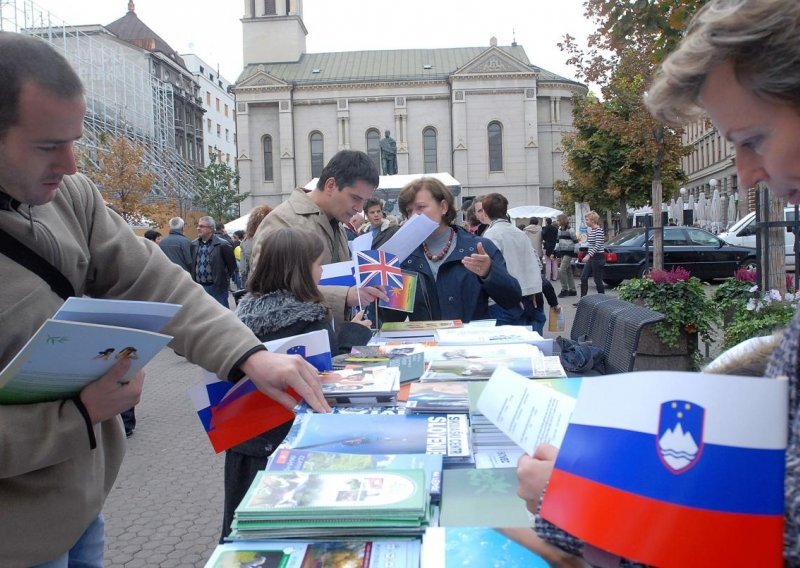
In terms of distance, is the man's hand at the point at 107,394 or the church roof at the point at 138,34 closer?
the man's hand at the point at 107,394

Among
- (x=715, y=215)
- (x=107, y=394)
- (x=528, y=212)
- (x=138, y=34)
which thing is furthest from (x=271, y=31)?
(x=107, y=394)

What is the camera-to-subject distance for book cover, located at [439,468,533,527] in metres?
1.48

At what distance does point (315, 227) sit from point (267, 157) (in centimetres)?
5036

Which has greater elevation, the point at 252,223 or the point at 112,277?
the point at 252,223

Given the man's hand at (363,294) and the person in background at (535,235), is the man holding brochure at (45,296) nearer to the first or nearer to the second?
the man's hand at (363,294)

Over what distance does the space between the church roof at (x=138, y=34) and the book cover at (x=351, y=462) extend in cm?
6751

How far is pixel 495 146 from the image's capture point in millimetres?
51594

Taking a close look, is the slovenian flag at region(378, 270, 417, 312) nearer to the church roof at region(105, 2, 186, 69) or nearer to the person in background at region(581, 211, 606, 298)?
the person in background at region(581, 211, 606, 298)

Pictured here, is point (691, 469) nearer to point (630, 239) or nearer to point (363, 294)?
point (363, 294)

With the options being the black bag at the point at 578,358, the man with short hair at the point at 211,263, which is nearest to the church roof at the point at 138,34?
the man with short hair at the point at 211,263

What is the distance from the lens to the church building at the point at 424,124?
50.6 metres

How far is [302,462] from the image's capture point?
1.74 meters

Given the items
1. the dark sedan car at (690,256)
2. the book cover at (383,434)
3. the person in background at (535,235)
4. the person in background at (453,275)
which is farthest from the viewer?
the dark sedan car at (690,256)

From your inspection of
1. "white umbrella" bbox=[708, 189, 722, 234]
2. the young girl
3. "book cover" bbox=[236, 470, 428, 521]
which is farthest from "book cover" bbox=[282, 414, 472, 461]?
"white umbrella" bbox=[708, 189, 722, 234]
